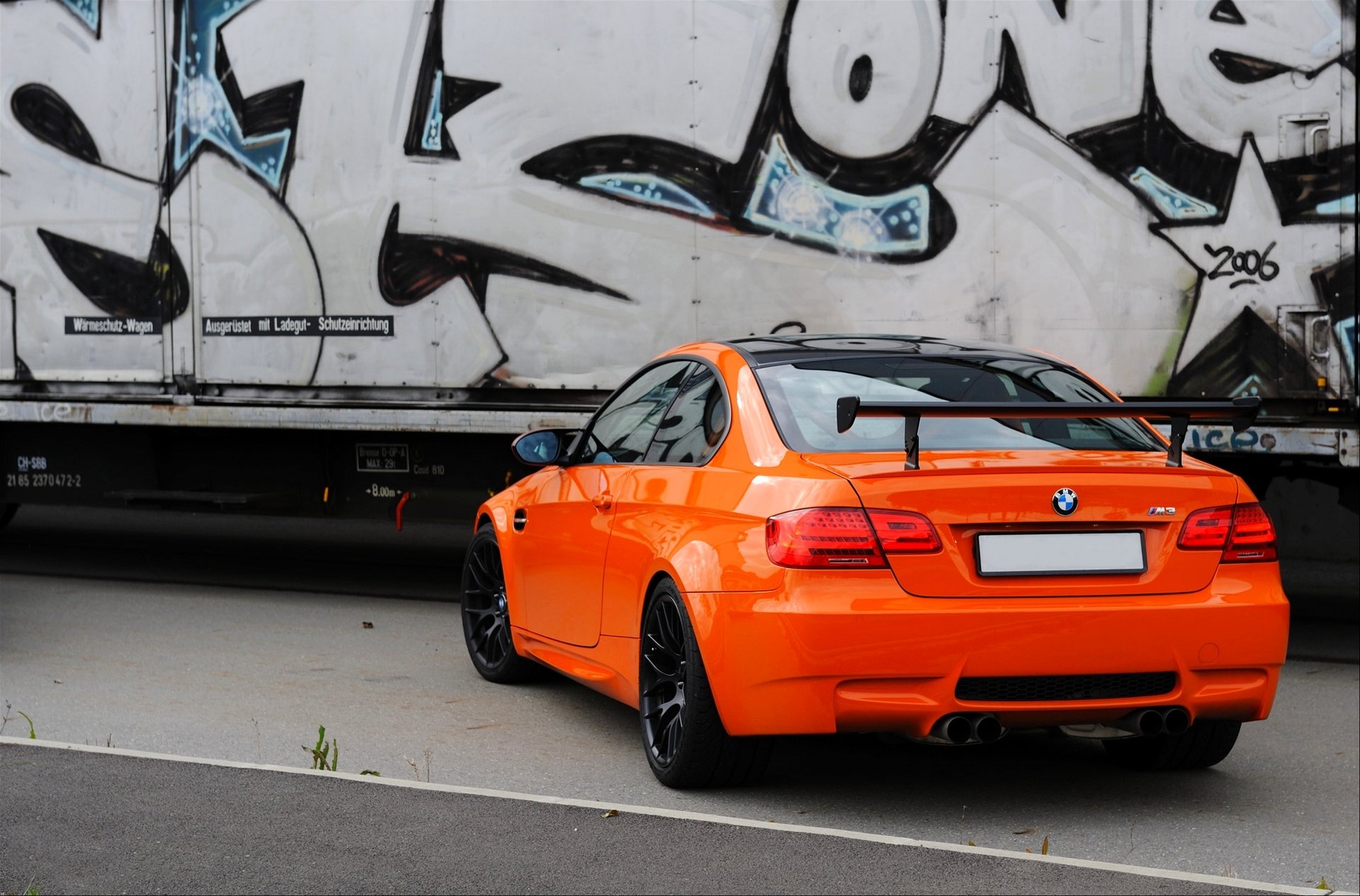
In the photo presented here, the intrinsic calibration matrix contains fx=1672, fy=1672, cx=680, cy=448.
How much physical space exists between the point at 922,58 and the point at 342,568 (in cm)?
547

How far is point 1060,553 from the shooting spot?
488 cm

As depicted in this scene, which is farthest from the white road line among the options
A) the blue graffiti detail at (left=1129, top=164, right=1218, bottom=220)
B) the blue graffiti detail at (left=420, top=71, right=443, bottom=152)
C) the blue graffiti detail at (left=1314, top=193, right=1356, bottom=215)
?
the blue graffiti detail at (left=420, top=71, right=443, bottom=152)

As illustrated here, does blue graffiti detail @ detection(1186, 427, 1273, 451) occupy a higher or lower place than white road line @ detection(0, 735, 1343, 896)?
higher

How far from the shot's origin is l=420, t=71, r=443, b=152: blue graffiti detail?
31.2 ft

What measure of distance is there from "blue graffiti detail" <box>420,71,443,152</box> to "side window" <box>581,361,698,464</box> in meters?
3.51

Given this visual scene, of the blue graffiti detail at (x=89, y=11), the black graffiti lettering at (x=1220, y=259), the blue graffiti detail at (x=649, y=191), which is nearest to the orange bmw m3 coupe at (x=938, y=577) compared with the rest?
the black graffiti lettering at (x=1220, y=259)

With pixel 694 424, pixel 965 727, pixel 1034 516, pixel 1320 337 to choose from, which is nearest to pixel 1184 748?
pixel 965 727

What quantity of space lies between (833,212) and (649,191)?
1048mm

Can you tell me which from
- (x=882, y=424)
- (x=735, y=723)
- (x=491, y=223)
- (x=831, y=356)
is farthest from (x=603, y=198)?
(x=735, y=723)

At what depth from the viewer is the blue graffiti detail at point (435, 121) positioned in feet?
31.2

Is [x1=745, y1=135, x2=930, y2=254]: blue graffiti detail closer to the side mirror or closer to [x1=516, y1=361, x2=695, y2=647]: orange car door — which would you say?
[x1=516, y1=361, x2=695, y2=647]: orange car door

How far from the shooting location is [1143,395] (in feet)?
26.6

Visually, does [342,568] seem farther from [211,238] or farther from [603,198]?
[603,198]

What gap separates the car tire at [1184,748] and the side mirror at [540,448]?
234cm
